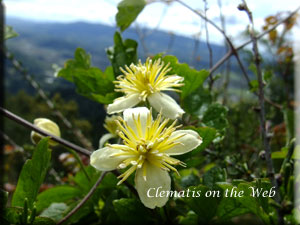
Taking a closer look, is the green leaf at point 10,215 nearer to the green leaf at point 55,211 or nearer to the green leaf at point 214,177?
the green leaf at point 55,211

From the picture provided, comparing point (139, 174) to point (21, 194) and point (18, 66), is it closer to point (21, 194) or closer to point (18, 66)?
point (21, 194)

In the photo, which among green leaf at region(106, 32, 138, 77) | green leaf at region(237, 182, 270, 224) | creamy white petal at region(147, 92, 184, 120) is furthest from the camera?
green leaf at region(106, 32, 138, 77)

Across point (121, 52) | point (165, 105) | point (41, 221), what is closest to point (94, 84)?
point (121, 52)

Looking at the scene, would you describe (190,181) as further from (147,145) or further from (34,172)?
(34,172)

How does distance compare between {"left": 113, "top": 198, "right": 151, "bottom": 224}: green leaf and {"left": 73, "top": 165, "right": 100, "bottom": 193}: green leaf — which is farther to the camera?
{"left": 73, "top": 165, "right": 100, "bottom": 193}: green leaf

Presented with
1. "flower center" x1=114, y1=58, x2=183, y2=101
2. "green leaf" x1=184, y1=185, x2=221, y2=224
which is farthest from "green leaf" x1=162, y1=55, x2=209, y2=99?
"green leaf" x1=184, y1=185, x2=221, y2=224

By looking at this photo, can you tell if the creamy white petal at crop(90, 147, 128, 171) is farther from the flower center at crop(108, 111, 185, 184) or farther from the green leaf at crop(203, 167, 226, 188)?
the green leaf at crop(203, 167, 226, 188)

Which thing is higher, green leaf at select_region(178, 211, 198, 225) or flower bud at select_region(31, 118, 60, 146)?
flower bud at select_region(31, 118, 60, 146)

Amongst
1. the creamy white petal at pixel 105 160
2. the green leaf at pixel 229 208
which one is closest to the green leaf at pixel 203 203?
the green leaf at pixel 229 208
